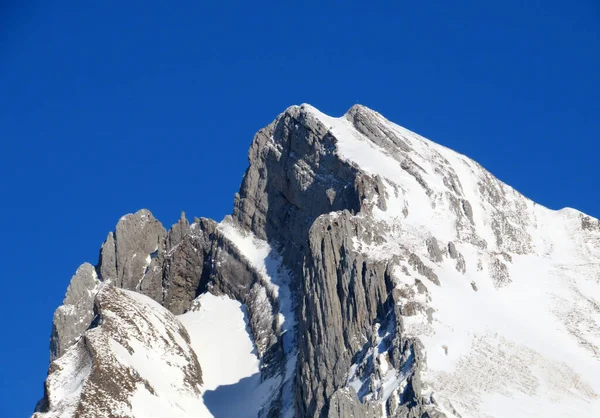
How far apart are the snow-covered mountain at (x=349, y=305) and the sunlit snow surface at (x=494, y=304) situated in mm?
233

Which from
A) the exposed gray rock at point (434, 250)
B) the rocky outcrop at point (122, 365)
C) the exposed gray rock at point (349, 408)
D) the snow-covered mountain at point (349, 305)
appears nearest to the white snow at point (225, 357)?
the snow-covered mountain at point (349, 305)

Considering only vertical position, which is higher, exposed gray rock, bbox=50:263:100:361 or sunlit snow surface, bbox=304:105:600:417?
exposed gray rock, bbox=50:263:100:361

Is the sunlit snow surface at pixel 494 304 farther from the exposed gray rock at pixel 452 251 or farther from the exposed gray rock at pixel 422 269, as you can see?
the exposed gray rock at pixel 422 269

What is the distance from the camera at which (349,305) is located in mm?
155375

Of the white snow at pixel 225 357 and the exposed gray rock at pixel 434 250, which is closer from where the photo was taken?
the exposed gray rock at pixel 434 250

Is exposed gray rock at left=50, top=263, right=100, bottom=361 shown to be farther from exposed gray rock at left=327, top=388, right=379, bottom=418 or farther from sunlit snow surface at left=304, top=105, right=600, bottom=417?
exposed gray rock at left=327, top=388, right=379, bottom=418

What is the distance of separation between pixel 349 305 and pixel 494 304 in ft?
57.8

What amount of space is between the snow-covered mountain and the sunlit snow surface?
0.77 ft

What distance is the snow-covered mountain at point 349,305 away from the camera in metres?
148

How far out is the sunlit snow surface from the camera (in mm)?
145500

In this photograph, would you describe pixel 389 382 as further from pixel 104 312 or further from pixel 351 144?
pixel 351 144

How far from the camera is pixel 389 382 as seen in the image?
142m

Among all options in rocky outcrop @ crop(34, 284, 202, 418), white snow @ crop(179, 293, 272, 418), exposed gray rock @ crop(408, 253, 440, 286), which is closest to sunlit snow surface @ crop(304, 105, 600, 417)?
exposed gray rock @ crop(408, 253, 440, 286)

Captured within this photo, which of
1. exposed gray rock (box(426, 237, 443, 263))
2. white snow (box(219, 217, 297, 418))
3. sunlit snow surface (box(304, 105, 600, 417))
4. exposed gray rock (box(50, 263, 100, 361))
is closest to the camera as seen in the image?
sunlit snow surface (box(304, 105, 600, 417))
